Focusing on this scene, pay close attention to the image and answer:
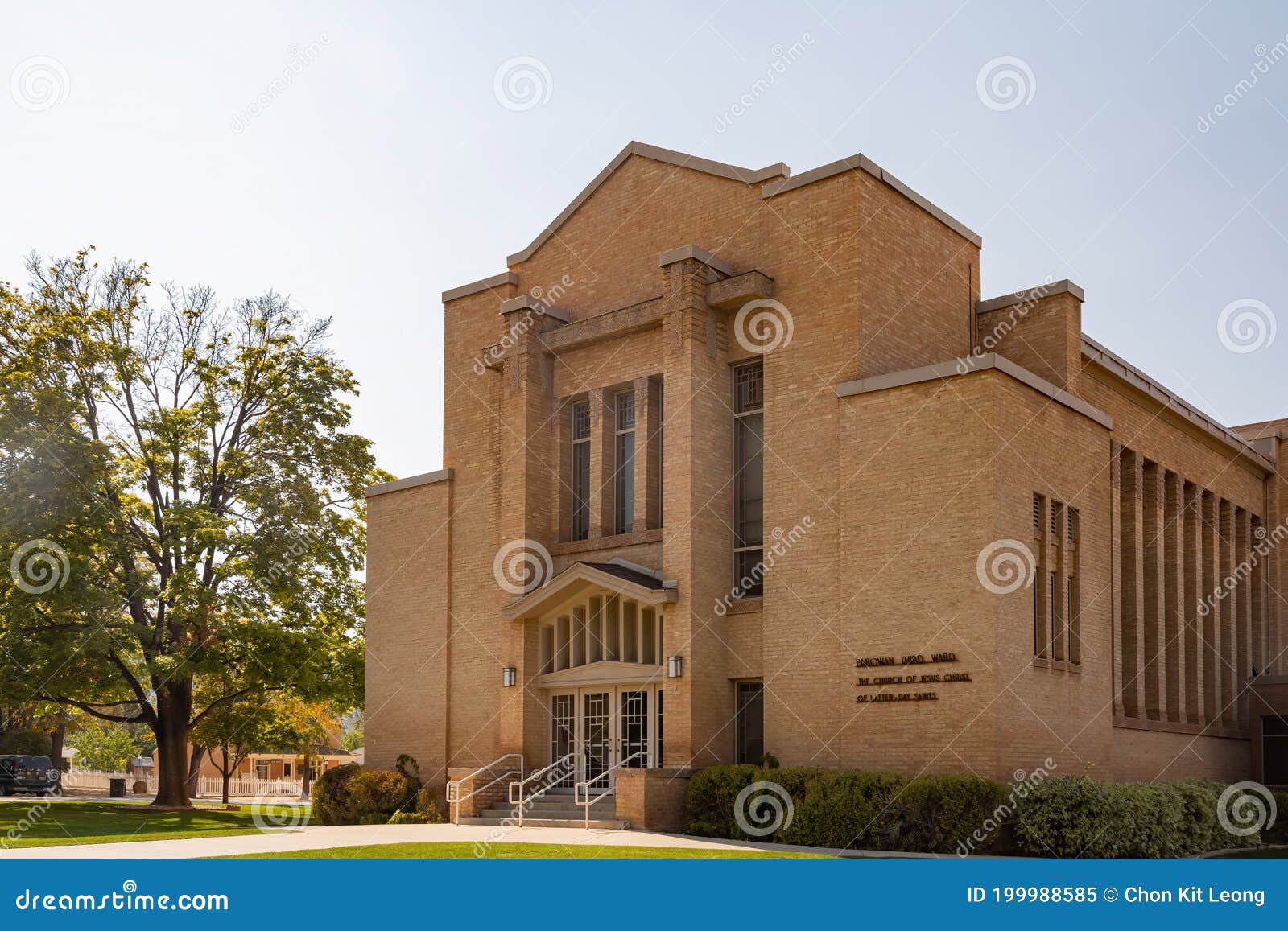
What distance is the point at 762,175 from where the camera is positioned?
26.3 m

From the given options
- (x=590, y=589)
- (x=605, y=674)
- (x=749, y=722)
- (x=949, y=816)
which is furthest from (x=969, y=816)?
(x=590, y=589)

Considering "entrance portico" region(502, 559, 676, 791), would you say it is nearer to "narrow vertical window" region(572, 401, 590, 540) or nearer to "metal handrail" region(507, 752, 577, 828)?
"metal handrail" region(507, 752, 577, 828)

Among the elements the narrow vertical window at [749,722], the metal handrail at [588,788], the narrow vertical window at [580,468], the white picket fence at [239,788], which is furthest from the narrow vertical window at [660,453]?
the white picket fence at [239,788]

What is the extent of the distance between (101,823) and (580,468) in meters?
12.7

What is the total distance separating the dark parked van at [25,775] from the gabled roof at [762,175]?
31822 millimetres

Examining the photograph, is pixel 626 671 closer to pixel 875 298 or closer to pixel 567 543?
pixel 567 543

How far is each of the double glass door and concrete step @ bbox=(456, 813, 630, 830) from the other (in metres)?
1.15

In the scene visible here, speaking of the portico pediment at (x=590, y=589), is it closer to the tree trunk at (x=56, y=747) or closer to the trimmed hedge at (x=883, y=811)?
the trimmed hedge at (x=883, y=811)

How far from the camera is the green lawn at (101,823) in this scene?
21.2m

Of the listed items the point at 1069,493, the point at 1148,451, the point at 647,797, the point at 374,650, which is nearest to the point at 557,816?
the point at 647,797

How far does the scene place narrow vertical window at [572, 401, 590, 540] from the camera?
2855cm

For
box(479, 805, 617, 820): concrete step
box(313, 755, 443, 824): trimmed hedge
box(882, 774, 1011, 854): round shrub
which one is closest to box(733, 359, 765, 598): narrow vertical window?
box(479, 805, 617, 820): concrete step

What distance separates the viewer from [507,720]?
1095 inches

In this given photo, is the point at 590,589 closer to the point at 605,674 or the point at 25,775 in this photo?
the point at 605,674
